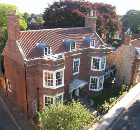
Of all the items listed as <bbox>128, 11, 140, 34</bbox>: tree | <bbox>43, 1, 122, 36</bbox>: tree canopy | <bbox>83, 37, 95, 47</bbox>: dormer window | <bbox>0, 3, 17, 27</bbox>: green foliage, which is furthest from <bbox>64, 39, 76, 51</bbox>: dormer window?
<bbox>128, 11, 140, 34</bbox>: tree

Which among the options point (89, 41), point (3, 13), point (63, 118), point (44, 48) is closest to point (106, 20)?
point (89, 41)

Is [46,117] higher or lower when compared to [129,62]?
lower

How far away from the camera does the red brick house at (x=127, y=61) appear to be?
27.3 meters

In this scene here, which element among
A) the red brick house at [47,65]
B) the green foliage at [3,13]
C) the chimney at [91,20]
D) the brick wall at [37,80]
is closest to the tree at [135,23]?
the chimney at [91,20]

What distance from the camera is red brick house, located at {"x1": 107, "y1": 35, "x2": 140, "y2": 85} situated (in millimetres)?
27312

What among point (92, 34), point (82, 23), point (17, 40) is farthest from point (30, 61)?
point (82, 23)

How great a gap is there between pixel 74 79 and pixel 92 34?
9811 millimetres

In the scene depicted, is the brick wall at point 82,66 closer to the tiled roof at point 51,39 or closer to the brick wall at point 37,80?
the tiled roof at point 51,39

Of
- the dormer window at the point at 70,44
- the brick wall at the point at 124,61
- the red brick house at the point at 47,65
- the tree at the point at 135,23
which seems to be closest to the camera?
the red brick house at the point at 47,65

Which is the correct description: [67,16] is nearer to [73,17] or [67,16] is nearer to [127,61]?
[73,17]

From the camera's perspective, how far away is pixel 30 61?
17.0 meters

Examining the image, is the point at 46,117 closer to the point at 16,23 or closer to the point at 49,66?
the point at 49,66

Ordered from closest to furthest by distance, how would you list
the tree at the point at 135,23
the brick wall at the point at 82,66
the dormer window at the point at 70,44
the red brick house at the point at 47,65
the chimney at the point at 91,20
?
the red brick house at the point at 47,65
the brick wall at the point at 82,66
the dormer window at the point at 70,44
the chimney at the point at 91,20
the tree at the point at 135,23

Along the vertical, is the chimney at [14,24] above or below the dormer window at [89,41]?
above
